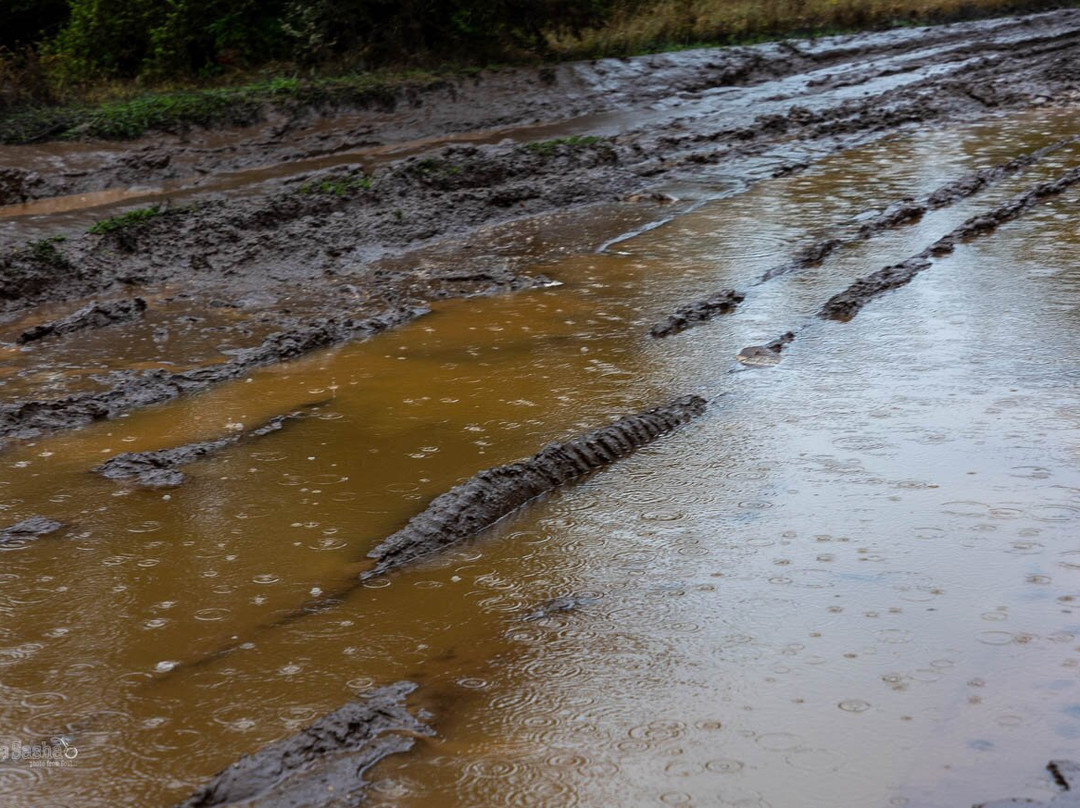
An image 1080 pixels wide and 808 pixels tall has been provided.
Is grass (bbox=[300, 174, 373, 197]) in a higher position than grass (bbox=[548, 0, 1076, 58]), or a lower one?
lower

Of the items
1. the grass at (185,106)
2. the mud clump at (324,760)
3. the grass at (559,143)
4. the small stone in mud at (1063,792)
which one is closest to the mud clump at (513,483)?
the mud clump at (324,760)

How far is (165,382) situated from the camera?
7.21 metres

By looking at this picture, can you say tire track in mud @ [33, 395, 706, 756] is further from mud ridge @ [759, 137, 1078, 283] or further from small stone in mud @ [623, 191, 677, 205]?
small stone in mud @ [623, 191, 677, 205]

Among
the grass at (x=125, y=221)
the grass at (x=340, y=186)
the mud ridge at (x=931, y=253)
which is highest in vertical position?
the grass at (x=125, y=221)

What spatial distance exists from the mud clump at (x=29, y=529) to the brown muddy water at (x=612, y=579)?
9 cm

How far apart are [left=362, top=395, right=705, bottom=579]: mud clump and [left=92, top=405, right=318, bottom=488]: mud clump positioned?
1470 mm

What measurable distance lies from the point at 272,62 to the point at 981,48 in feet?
43.0

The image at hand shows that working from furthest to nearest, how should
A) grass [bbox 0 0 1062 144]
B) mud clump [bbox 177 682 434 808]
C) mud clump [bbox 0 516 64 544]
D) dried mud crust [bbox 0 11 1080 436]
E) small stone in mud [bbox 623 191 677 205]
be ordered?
grass [bbox 0 0 1062 144] < small stone in mud [bbox 623 191 677 205] < dried mud crust [bbox 0 11 1080 436] < mud clump [bbox 0 516 64 544] < mud clump [bbox 177 682 434 808]

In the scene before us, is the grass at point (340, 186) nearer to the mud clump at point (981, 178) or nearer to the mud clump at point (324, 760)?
the mud clump at point (981, 178)

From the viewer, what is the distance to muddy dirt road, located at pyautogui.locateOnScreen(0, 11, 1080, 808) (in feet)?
11.4

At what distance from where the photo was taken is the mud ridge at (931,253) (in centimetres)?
834

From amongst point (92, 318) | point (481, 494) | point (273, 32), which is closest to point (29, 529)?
point (481, 494)

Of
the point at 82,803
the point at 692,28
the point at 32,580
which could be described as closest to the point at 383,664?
the point at 82,803

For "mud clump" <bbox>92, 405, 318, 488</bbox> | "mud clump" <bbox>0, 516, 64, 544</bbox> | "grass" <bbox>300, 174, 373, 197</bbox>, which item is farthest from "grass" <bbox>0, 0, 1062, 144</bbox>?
"mud clump" <bbox>0, 516, 64, 544</bbox>
